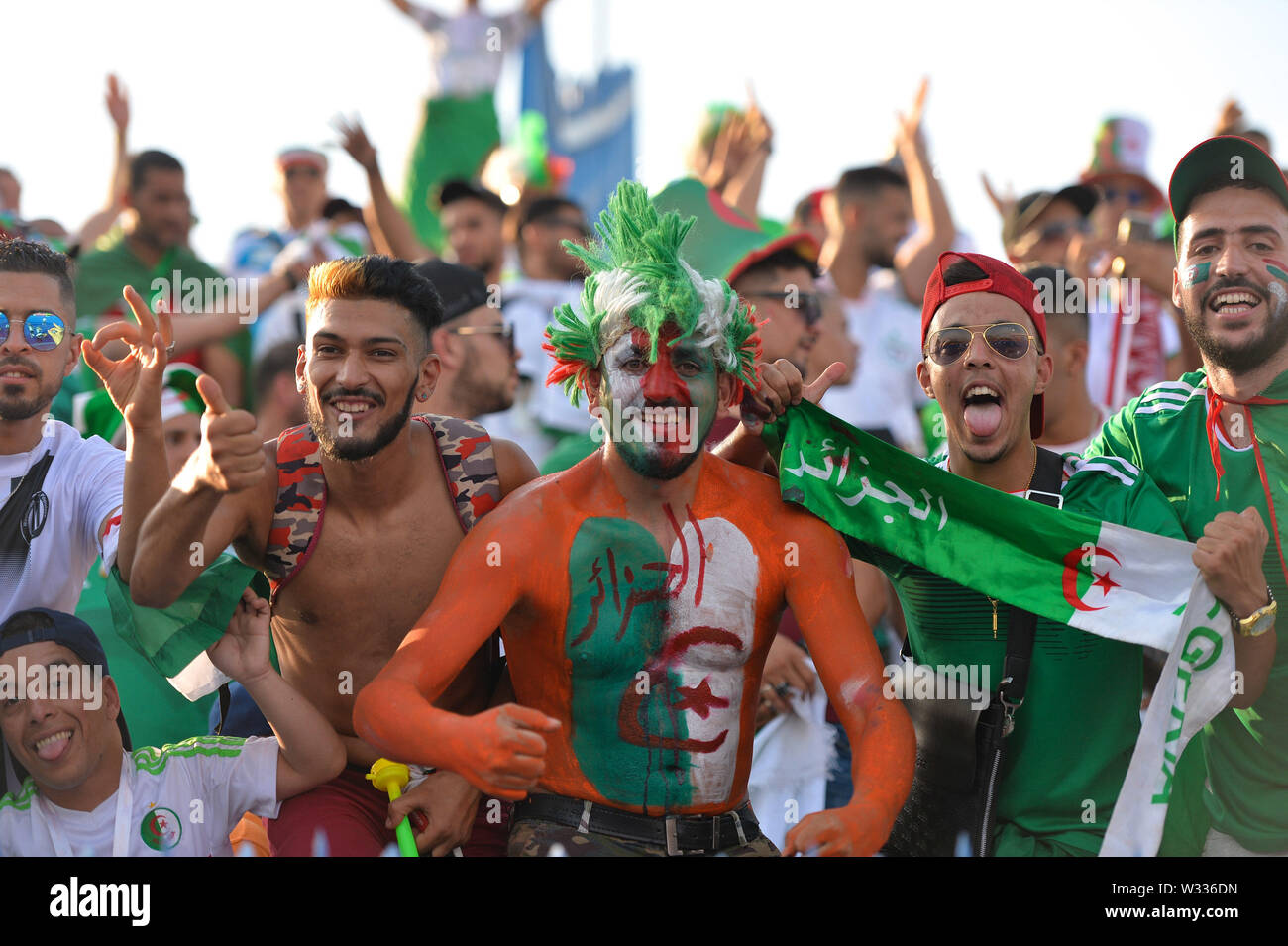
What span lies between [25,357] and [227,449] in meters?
1.22

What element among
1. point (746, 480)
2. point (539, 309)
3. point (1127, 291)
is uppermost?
point (539, 309)

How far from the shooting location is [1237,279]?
3.96m

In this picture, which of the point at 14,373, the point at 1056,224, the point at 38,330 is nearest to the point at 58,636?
the point at 14,373

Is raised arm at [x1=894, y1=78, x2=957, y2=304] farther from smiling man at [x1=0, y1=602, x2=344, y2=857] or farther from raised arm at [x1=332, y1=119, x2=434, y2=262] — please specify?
smiling man at [x1=0, y1=602, x2=344, y2=857]

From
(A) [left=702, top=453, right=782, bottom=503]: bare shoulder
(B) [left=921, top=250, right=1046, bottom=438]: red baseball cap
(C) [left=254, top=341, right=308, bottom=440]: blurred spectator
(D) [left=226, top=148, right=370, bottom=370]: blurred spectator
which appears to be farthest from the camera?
(D) [left=226, top=148, right=370, bottom=370]: blurred spectator

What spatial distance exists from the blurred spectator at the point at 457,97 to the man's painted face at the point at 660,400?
20.5ft

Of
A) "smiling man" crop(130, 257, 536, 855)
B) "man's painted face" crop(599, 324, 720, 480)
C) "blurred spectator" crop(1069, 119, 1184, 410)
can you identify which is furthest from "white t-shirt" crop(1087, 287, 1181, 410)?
"smiling man" crop(130, 257, 536, 855)

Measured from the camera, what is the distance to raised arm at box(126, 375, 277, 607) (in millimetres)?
3246

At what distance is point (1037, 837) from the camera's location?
3676 mm

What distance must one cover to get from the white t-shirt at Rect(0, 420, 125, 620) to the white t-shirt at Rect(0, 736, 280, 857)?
2.00 feet

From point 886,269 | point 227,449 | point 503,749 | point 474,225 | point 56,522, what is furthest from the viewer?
point 886,269

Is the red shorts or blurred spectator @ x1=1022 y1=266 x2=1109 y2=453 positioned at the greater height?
A: blurred spectator @ x1=1022 y1=266 x2=1109 y2=453

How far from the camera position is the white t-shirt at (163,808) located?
146 inches

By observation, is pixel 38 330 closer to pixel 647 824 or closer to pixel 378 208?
pixel 647 824
